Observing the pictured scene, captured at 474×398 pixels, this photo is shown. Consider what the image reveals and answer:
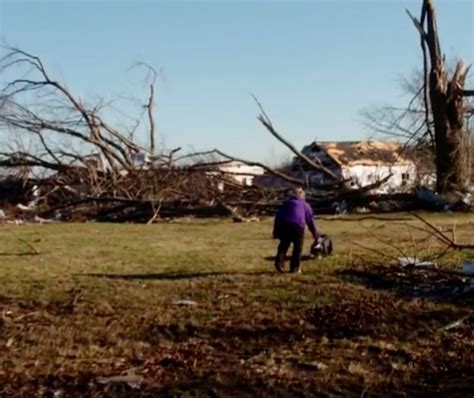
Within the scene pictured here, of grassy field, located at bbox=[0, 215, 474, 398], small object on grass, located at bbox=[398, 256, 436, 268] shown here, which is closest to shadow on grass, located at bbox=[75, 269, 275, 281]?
grassy field, located at bbox=[0, 215, 474, 398]

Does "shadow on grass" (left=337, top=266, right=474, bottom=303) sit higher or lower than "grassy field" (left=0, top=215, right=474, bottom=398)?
higher

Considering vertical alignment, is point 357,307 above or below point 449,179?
below

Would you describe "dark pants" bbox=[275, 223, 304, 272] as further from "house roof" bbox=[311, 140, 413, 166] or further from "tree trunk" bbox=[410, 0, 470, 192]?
"house roof" bbox=[311, 140, 413, 166]

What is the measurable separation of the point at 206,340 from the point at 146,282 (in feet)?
12.3

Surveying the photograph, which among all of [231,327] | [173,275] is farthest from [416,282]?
[173,275]

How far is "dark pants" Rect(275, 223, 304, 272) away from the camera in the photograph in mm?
11773

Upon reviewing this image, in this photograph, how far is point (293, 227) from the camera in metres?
11.8

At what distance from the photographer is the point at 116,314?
9.05m

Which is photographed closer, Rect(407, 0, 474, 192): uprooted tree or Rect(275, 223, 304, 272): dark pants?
Rect(275, 223, 304, 272): dark pants

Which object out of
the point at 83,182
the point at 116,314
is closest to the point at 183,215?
the point at 83,182

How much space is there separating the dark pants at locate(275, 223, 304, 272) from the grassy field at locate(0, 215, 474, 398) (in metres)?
0.26

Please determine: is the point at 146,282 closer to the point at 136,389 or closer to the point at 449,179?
the point at 136,389

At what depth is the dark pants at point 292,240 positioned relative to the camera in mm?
11773

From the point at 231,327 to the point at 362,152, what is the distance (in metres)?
44.1
